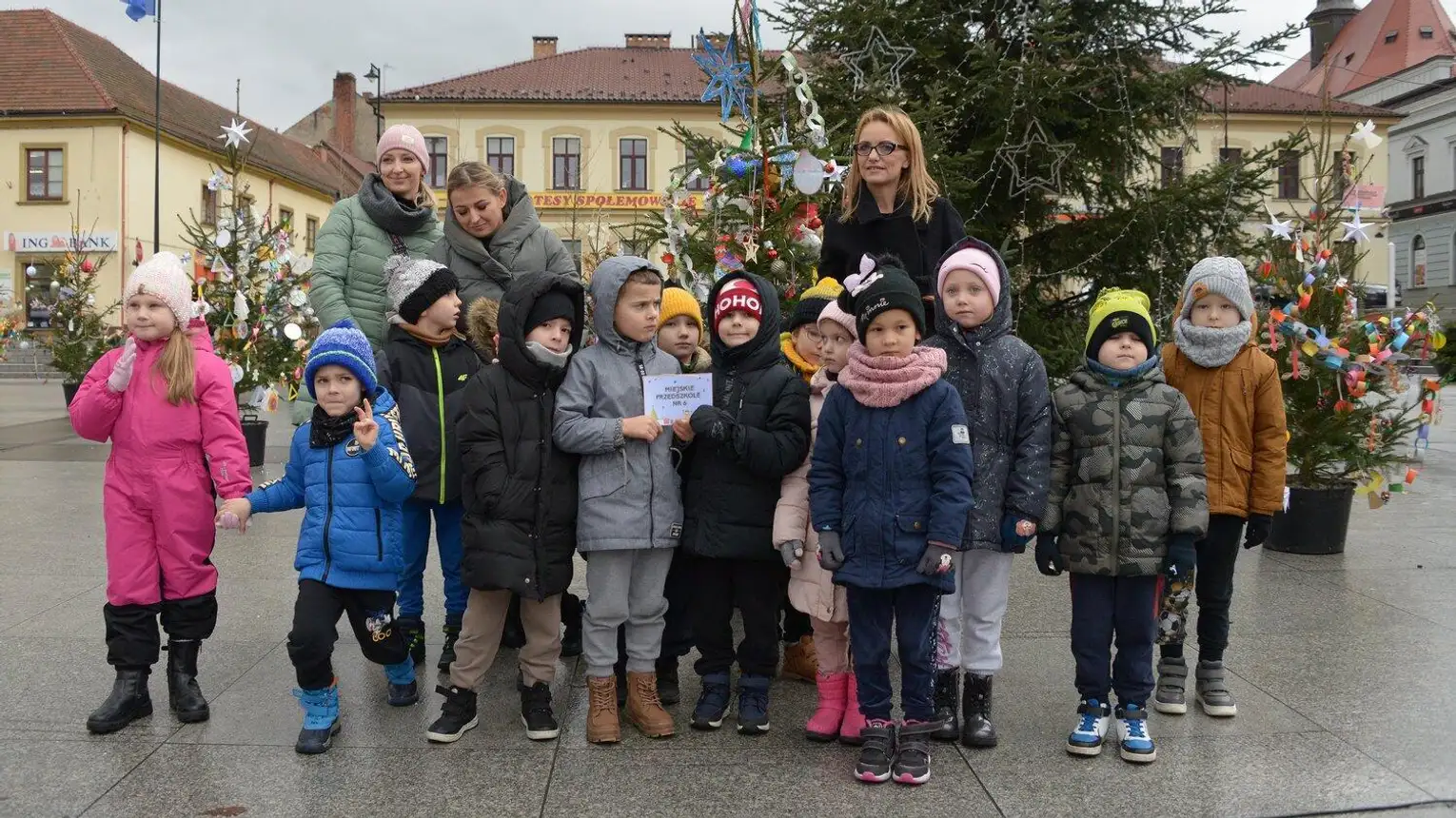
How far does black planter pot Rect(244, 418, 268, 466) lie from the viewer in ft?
35.4

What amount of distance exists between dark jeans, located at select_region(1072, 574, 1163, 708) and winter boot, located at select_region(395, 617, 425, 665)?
260 centimetres

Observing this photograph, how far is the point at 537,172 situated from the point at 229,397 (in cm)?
4340

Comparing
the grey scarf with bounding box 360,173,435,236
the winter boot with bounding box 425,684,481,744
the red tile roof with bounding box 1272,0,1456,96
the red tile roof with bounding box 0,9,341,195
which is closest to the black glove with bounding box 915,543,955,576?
the winter boot with bounding box 425,684,481,744

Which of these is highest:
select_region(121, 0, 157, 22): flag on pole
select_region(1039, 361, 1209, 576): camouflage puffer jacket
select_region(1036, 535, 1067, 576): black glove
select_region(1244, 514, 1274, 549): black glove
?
select_region(121, 0, 157, 22): flag on pole

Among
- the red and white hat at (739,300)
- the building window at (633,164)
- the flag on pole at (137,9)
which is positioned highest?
the building window at (633,164)

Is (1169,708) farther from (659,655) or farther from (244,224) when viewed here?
(244,224)

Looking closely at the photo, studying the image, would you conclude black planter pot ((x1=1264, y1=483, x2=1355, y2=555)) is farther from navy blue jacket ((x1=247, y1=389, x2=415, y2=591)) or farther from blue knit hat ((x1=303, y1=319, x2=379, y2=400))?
blue knit hat ((x1=303, y1=319, x2=379, y2=400))

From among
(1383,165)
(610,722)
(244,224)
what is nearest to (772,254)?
(610,722)

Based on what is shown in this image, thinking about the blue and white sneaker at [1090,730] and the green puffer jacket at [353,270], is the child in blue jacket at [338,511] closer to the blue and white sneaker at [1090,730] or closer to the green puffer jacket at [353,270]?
the green puffer jacket at [353,270]

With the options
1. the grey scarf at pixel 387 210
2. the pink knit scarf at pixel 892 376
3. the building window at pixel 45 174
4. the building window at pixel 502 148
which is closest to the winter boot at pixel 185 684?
the grey scarf at pixel 387 210

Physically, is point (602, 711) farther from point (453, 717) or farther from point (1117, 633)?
point (1117, 633)

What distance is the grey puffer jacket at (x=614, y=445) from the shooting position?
4023 millimetres

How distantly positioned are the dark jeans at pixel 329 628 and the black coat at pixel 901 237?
7.66 feet

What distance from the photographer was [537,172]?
46125mm
